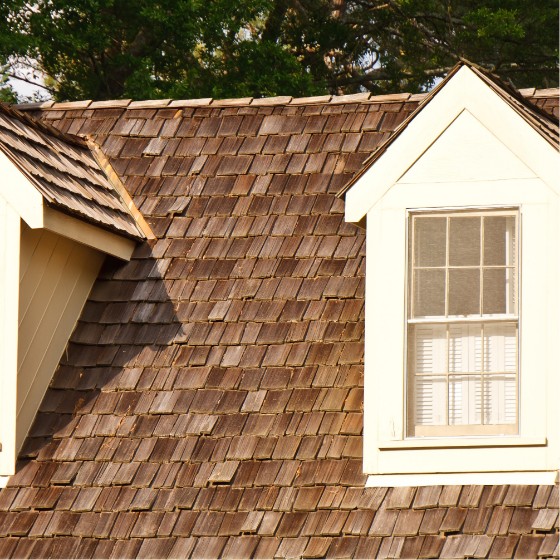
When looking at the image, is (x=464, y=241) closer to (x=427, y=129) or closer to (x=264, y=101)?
(x=427, y=129)

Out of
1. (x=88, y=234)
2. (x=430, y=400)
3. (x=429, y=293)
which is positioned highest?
(x=88, y=234)

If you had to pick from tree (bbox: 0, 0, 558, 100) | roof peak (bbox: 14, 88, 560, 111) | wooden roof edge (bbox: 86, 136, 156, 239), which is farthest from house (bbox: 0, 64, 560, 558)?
tree (bbox: 0, 0, 558, 100)

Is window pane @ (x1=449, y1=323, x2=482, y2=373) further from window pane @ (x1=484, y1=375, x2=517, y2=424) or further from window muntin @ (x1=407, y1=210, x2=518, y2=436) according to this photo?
window pane @ (x1=484, y1=375, x2=517, y2=424)

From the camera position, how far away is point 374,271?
6660 millimetres

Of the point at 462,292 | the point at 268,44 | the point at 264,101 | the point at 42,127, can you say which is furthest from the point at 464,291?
the point at 268,44

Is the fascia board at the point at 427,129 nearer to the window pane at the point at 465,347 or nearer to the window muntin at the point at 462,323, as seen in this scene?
the window muntin at the point at 462,323

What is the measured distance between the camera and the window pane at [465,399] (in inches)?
251

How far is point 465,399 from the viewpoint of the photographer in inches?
252

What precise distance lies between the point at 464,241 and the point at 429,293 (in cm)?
33

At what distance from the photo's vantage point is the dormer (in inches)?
273

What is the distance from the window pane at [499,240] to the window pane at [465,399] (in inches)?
24.6

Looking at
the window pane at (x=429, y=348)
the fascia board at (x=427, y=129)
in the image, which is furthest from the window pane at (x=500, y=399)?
the fascia board at (x=427, y=129)

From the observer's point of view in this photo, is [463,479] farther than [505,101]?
No

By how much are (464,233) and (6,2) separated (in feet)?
40.7
